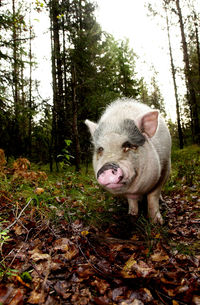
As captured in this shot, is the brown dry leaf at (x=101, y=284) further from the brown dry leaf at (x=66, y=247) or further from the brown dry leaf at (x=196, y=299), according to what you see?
the brown dry leaf at (x=196, y=299)

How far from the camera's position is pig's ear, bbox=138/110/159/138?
2.92 metres

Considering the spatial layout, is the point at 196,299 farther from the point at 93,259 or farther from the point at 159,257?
the point at 93,259

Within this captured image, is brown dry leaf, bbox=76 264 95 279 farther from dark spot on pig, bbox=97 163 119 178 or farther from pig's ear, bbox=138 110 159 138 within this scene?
pig's ear, bbox=138 110 159 138

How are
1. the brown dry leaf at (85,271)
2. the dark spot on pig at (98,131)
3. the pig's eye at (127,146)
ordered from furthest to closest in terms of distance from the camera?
the dark spot on pig at (98,131) → the pig's eye at (127,146) → the brown dry leaf at (85,271)

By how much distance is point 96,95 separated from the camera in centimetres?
870

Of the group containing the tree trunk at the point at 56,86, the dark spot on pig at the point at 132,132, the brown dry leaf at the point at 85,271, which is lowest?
the brown dry leaf at the point at 85,271

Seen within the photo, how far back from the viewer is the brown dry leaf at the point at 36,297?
163cm

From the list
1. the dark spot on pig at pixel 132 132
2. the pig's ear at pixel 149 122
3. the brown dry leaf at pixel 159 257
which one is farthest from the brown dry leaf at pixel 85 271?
the pig's ear at pixel 149 122

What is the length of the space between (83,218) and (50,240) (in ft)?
2.59

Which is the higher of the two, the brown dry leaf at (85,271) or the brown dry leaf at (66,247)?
the brown dry leaf at (66,247)

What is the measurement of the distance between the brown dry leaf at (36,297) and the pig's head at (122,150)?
3.95ft

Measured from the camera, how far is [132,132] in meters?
2.94

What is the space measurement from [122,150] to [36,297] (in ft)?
5.83

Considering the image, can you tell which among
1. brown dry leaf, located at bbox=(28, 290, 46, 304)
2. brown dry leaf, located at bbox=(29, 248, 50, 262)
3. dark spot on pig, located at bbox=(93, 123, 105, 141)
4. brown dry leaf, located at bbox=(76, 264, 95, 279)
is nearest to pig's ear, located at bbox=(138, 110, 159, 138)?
dark spot on pig, located at bbox=(93, 123, 105, 141)
